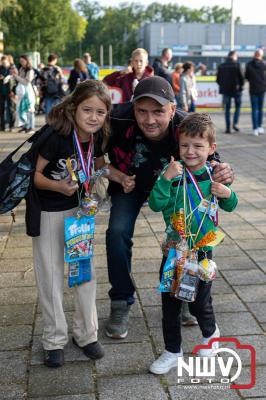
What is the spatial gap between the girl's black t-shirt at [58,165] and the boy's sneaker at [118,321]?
0.80 metres

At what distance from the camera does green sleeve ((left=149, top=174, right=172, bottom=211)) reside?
117 inches

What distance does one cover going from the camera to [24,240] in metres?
5.59

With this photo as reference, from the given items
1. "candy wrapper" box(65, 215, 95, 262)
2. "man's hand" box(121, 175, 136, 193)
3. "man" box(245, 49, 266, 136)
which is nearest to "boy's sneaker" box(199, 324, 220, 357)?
"candy wrapper" box(65, 215, 95, 262)

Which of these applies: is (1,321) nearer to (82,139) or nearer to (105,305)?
(105,305)

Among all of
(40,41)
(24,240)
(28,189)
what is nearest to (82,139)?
(28,189)

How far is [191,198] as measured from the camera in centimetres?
307

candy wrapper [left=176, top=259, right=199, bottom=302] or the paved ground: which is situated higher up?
candy wrapper [left=176, top=259, right=199, bottom=302]

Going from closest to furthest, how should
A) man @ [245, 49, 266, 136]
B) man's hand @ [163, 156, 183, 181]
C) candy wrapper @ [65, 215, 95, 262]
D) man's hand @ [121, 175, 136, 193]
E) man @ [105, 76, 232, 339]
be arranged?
man's hand @ [163, 156, 183, 181], candy wrapper @ [65, 215, 95, 262], man @ [105, 76, 232, 339], man's hand @ [121, 175, 136, 193], man @ [245, 49, 266, 136]

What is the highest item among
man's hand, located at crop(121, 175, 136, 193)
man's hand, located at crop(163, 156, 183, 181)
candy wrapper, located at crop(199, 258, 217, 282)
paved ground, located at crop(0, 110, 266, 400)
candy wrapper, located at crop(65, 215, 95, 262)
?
man's hand, located at crop(163, 156, 183, 181)

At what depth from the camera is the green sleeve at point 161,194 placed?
117 inches

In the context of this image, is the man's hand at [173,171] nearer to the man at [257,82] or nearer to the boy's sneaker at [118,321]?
the boy's sneaker at [118,321]

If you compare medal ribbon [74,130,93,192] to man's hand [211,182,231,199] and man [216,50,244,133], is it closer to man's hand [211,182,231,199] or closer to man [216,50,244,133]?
man's hand [211,182,231,199]

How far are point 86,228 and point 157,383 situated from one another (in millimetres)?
934

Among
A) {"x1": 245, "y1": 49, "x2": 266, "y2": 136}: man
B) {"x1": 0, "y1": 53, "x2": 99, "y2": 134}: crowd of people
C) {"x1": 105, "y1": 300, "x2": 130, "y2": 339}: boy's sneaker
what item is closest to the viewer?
{"x1": 105, "y1": 300, "x2": 130, "y2": 339}: boy's sneaker
